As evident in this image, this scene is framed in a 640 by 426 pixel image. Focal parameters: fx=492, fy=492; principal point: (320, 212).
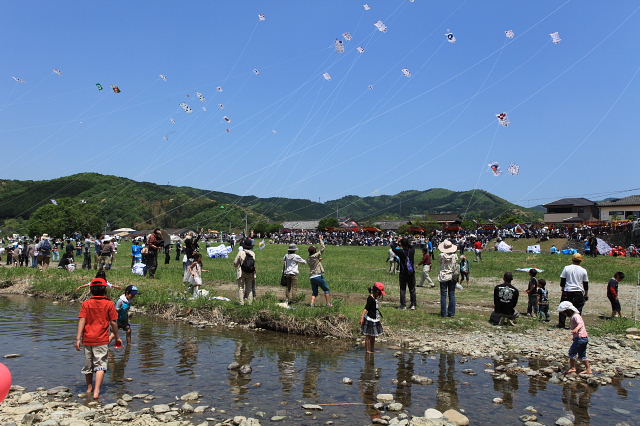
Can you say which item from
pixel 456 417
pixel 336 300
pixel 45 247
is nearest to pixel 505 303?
pixel 336 300

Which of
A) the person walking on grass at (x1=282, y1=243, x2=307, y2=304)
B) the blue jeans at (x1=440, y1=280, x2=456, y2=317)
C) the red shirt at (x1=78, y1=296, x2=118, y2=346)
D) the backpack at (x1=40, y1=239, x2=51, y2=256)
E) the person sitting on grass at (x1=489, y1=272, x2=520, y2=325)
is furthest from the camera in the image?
the backpack at (x1=40, y1=239, x2=51, y2=256)

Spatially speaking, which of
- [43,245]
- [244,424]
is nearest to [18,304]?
[43,245]

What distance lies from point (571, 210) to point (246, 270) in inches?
3543

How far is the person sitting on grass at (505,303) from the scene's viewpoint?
47.5 feet

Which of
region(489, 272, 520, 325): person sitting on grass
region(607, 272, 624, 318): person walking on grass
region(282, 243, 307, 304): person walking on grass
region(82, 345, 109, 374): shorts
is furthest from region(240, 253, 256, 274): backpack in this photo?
region(607, 272, 624, 318): person walking on grass

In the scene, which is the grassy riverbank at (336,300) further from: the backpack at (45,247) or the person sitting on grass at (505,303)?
the backpack at (45,247)

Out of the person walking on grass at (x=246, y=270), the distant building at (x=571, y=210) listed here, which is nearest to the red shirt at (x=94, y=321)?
the person walking on grass at (x=246, y=270)

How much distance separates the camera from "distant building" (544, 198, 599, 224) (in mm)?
87875

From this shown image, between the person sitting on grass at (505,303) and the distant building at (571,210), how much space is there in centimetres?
7972

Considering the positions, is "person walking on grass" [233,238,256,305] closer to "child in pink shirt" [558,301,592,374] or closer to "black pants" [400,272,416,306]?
"black pants" [400,272,416,306]

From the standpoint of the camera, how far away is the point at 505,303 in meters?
14.6

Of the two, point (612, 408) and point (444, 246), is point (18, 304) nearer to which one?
point (444, 246)

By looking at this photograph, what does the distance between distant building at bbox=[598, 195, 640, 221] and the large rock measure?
72.2 meters

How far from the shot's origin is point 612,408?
8.27 metres
